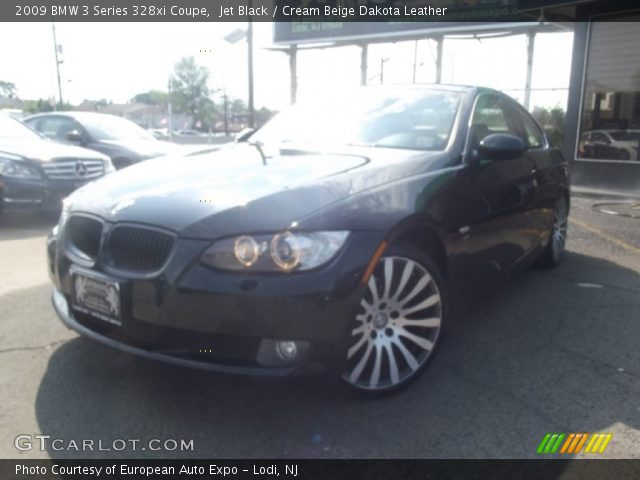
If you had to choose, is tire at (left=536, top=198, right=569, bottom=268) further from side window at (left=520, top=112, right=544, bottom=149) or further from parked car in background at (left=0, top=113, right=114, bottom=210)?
parked car in background at (left=0, top=113, right=114, bottom=210)

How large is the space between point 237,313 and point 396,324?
877 millimetres

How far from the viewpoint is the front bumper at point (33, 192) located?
21.7 ft

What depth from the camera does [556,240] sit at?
509 cm

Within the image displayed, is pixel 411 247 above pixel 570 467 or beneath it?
above

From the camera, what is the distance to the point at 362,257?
243 centimetres

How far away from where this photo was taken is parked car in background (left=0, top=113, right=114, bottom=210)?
667 centimetres

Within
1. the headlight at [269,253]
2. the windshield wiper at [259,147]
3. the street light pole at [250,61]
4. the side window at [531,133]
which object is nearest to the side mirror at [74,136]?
the windshield wiper at [259,147]

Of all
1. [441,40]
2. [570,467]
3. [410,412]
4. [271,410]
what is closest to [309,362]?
[271,410]

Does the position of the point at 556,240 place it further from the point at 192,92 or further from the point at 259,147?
the point at 192,92

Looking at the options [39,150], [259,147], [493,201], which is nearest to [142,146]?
[39,150]

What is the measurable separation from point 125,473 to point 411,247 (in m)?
1.59

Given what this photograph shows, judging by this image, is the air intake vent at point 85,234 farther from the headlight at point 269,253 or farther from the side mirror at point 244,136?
the side mirror at point 244,136

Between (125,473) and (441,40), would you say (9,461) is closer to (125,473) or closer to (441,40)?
(125,473)

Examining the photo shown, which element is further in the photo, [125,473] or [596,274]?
[596,274]
